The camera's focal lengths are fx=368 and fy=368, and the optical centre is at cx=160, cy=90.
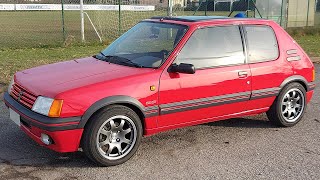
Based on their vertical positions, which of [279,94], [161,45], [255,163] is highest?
[161,45]

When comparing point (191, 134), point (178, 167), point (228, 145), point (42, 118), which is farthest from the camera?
point (191, 134)

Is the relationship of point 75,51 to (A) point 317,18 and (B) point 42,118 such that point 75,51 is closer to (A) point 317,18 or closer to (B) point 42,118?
(B) point 42,118

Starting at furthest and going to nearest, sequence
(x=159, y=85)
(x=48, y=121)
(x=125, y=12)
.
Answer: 1. (x=125, y=12)
2. (x=159, y=85)
3. (x=48, y=121)

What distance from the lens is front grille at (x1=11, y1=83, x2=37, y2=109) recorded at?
3866 mm

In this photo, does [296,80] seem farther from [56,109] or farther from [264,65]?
[56,109]

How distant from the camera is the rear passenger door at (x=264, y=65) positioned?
4.90 metres

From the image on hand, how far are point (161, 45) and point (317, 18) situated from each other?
19557 mm

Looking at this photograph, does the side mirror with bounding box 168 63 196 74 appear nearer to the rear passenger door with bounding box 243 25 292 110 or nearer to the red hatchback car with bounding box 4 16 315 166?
the red hatchback car with bounding box 4 16 315 166

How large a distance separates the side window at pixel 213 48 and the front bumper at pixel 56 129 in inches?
56.3

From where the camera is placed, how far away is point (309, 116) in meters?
5.85

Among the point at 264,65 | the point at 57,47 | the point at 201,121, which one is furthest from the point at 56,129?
the point at 57,47

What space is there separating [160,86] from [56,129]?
1222mm

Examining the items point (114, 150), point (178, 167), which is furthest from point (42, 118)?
point (178, 167)

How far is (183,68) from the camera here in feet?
13.6
